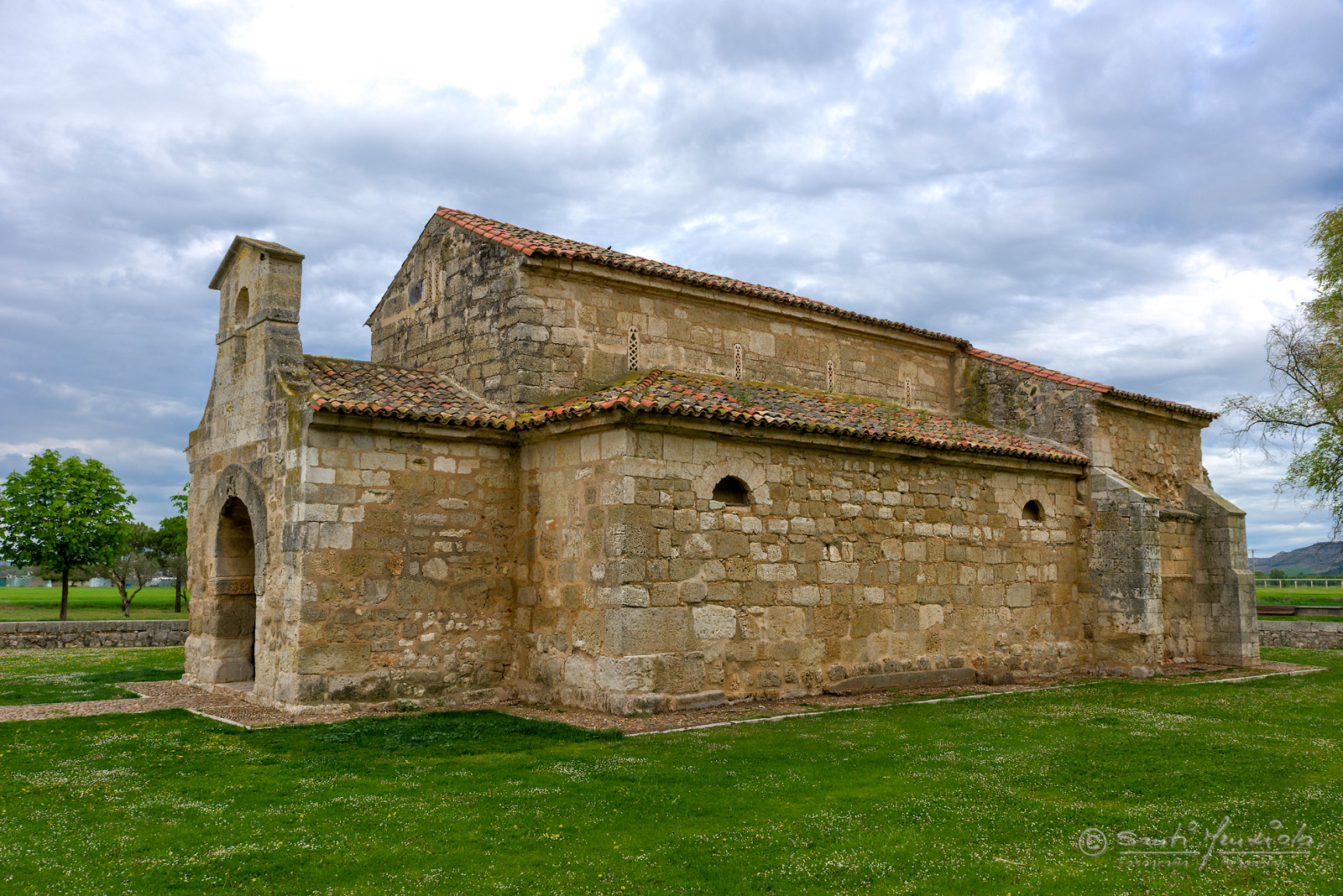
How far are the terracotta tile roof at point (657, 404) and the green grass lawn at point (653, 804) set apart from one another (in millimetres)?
3505

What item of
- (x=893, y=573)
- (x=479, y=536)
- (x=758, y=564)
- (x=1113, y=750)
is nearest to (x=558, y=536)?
(x=479, y=536)

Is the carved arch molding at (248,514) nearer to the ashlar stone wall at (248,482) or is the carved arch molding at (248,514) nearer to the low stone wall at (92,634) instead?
the ashlar stone wall at (248,482)

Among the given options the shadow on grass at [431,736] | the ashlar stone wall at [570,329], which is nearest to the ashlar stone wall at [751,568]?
the shadow on grass at [431,736]

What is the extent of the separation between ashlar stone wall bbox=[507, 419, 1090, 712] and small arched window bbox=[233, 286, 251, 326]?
4.55m

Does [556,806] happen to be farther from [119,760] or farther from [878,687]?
[878,687]

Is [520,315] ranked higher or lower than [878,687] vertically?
higher

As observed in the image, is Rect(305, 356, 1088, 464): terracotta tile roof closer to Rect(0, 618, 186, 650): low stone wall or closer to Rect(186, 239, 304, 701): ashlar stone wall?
Rect(186, 239, 304, 701): ashlar stone wall

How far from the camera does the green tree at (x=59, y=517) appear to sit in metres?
25.8

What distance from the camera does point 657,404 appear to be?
1039 centimetres

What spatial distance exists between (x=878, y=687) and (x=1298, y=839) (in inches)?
268

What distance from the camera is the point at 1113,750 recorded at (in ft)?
28.0

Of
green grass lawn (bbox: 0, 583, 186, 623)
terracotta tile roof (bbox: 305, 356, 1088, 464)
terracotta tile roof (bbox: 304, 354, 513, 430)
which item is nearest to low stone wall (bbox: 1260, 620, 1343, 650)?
terracotta tile roof (bbox: 305, 356, 1088, 464)

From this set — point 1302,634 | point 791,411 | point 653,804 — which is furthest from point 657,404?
point 1302,634

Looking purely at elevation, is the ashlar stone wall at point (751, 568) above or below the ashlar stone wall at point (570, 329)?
below
